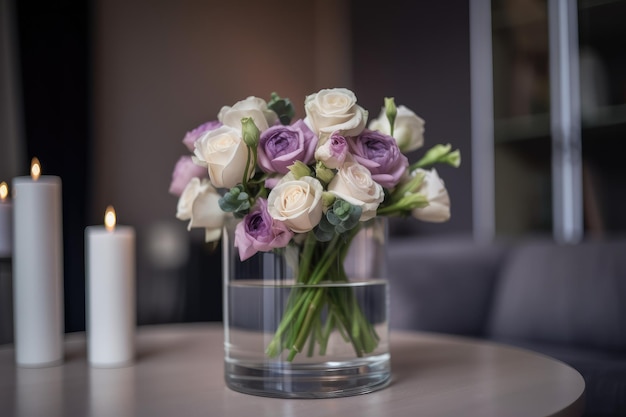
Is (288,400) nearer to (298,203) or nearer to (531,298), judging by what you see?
(298,203)

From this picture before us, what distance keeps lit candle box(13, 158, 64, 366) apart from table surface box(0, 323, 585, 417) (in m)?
0.04

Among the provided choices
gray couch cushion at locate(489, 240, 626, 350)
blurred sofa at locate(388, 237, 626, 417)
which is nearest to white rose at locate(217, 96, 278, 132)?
blurred sofa at locate(388, 237, 626, 417)

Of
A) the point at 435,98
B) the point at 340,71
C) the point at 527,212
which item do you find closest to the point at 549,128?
the point at 527,212

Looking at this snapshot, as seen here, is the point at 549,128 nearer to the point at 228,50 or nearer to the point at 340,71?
the point at 340,71

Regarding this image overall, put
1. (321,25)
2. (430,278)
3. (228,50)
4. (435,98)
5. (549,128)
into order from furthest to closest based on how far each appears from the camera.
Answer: (321,25)
(228,50)
(435,98)
(549,128)
(430,278)

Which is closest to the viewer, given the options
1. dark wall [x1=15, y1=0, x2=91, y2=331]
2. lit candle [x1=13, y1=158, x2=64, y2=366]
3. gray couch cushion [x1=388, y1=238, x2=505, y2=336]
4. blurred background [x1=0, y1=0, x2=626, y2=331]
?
lit candle [x1=13, y1=158, x2=64, y2=366]

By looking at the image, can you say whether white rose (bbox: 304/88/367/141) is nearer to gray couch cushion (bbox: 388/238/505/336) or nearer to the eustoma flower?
the eustoma flower

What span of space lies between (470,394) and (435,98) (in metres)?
2.44

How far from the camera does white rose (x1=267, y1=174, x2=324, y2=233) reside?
71 centimetres

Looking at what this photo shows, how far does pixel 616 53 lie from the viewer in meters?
2.41

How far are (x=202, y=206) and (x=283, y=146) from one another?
0.15 m

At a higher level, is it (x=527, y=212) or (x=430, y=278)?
(x=527, y=212)

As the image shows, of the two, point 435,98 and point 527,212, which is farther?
point 435,98

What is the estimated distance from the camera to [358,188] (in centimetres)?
72
